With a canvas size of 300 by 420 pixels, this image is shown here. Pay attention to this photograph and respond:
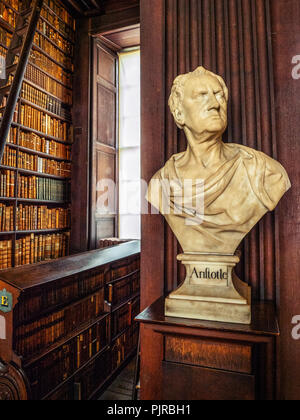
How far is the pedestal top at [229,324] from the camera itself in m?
0.99

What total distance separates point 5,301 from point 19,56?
2163 mm

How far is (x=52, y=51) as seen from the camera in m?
3.72

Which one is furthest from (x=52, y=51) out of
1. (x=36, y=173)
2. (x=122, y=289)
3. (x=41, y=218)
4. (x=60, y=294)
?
(x=60, y=294)

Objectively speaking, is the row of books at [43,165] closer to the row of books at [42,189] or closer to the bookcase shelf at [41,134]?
the row of books at [42,189]

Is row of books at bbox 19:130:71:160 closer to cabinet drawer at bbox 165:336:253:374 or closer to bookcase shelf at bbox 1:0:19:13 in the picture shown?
bookcase shelf at bbox 1:0:19:13

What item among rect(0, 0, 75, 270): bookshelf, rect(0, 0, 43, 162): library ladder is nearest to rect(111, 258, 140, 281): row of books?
rect(0, 0, 75, 270): bookshelf

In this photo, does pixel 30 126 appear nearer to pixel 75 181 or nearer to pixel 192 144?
pixel 75 181

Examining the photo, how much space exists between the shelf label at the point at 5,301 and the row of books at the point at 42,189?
1686 millimetres

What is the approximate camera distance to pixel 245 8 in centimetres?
150

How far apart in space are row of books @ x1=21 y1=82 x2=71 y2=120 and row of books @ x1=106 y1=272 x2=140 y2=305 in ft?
7.19

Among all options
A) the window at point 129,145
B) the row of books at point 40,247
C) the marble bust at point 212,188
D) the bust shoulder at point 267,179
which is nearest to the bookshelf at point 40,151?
the row of books at point 40,247

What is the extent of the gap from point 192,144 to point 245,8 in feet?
2.78

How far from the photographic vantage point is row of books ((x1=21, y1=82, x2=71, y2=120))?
3.25 metres
